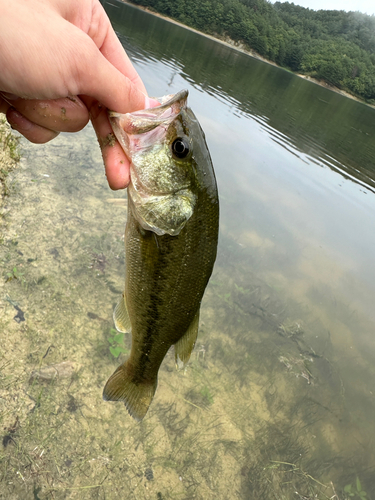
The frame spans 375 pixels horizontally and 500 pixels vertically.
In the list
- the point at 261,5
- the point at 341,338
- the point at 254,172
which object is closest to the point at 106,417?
the point at 341,338

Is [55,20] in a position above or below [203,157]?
above

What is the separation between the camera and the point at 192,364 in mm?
4070

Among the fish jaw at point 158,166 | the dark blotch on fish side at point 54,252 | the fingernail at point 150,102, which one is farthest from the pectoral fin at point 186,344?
the dark blotch on fish side at point 54,252

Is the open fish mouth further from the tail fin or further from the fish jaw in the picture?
the tail fin

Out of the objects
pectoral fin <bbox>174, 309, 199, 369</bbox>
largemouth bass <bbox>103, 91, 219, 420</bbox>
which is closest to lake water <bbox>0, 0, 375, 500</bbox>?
pectoral fin <bbox>174, 309, 199, 369</bbox>

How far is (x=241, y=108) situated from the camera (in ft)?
59.1

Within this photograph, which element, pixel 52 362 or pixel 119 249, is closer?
pixel 52 362

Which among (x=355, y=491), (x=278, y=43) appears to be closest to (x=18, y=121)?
(x=355, y=491)

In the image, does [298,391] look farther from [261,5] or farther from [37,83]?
[261,5]

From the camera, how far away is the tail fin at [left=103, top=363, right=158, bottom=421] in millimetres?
2236

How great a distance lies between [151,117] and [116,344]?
2.81 metres

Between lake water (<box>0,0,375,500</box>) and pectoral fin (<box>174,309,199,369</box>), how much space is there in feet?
4.99

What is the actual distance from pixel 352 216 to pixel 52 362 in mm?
9943

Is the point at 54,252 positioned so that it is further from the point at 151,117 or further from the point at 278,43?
the point at 278,43
